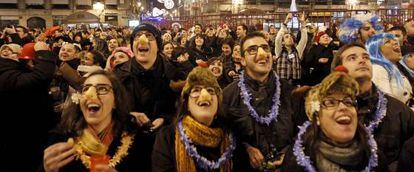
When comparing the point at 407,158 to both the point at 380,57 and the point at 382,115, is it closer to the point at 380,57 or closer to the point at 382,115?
the point at 382,115

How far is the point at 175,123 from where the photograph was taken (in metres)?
3.25

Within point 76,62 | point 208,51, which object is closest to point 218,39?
point 208,51

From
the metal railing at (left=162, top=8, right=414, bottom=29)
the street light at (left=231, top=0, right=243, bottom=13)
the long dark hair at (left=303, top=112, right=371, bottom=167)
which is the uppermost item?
the street light at (left=231, top=0, right=243, bottom=13)

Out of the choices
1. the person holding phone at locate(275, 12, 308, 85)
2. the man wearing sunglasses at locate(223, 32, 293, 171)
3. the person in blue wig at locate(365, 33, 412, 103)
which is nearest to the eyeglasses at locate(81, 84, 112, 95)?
the man wearing sunglasses at locate(223, 32, 293, 171)

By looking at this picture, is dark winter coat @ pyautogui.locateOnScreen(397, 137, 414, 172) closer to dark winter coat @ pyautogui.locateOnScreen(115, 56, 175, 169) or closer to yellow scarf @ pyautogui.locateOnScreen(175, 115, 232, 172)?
yellow scarf @ pyautogui.locateOnScreen(175, 115, 232, 172)

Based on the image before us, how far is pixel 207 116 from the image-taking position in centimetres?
311

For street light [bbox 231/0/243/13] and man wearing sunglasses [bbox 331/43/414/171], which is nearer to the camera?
man wearing sunglasses [bbox 331/43/414/171]

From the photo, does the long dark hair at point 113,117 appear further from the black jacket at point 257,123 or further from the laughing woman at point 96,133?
the black jacket at point 257,123

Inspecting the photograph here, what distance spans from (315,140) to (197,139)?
84cm

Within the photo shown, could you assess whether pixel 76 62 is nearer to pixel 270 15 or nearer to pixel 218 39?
pixel 218 39

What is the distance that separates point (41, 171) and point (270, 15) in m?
13.0

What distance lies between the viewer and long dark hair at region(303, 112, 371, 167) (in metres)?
2.64

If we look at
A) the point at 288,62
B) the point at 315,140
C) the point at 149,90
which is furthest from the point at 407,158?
the point at 288,62

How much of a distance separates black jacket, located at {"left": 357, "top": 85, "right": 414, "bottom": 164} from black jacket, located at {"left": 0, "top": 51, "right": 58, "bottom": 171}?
2.87 meters
